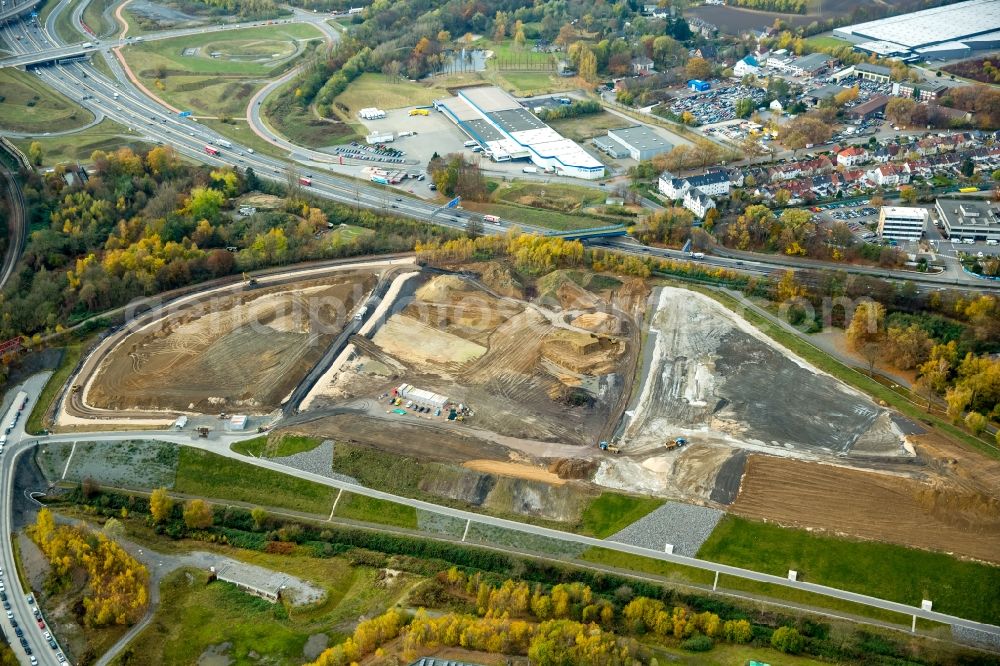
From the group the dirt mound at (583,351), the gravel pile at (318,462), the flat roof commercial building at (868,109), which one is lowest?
the gravel pile at (318,462)

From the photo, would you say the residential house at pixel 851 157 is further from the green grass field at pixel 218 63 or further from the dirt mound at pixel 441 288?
the green grass field at pixel 218 63

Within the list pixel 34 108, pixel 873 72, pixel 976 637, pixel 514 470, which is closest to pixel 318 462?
pixel 514 470

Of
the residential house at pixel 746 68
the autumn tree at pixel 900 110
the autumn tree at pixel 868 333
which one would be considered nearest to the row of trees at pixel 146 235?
the autumn tree at pixel 868 333

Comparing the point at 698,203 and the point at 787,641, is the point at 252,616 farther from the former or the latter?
the point at 698,203

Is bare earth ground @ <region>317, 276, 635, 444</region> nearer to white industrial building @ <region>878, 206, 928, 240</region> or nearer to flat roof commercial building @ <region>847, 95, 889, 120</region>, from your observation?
white industrial building @ <region>878, 206, 928, 240</region>

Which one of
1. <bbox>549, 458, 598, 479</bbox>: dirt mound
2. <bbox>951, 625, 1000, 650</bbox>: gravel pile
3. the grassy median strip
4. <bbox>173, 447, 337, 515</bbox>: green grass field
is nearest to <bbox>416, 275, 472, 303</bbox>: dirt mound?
<bbox>549, 458, 598, 479</bbox>: dirt mound

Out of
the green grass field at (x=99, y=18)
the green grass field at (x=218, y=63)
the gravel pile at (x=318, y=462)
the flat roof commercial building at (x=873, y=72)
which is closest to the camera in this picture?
the gravel pile at (x=318, y=462)
